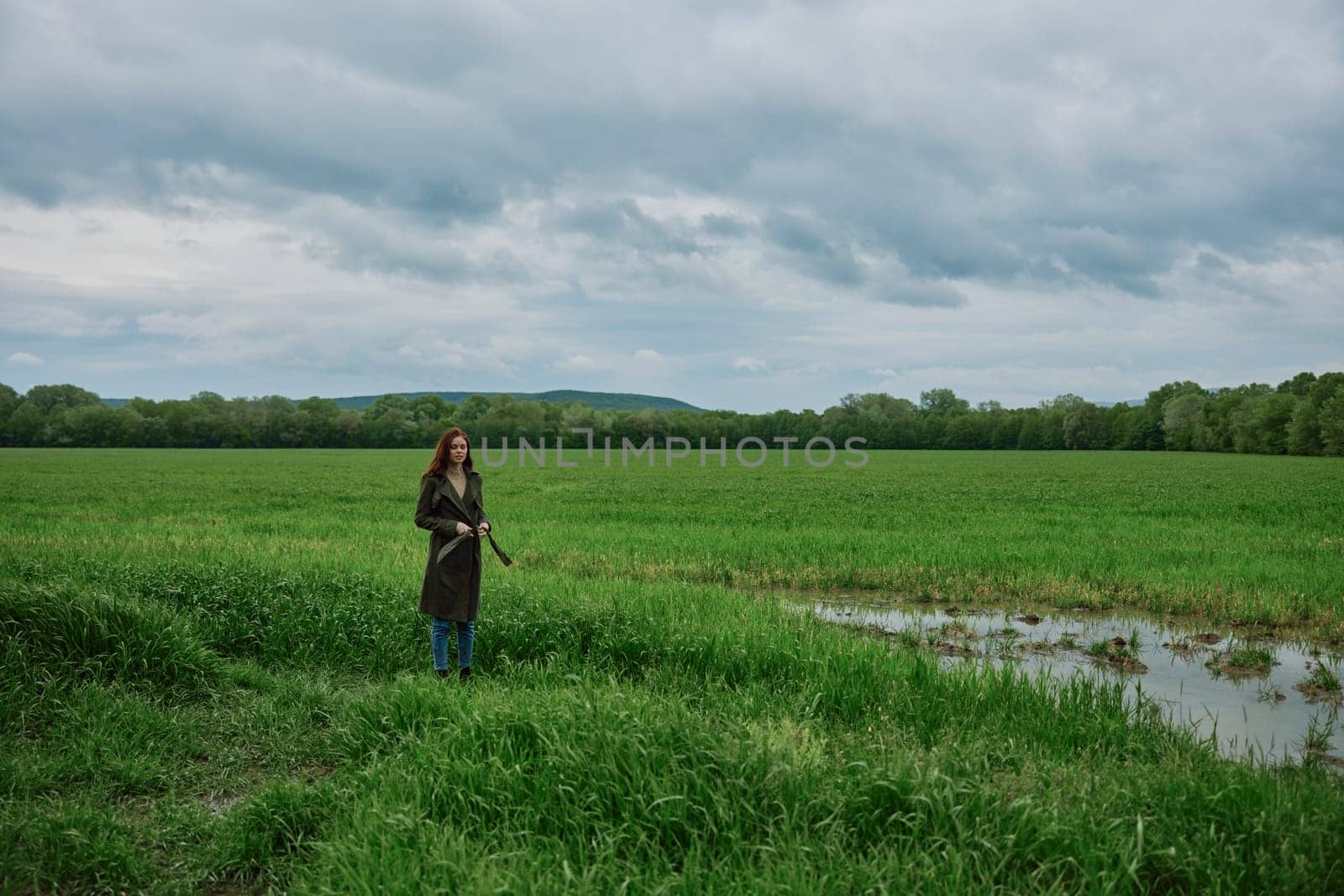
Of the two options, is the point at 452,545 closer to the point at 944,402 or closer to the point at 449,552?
the point at 449,552

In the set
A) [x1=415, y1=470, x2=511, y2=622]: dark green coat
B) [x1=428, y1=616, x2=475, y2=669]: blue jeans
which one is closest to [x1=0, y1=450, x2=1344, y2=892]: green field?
[x1=428, y1=616, x2=475, y2=669]: blue jeans

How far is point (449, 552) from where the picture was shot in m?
7.43

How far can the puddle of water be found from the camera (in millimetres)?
7031

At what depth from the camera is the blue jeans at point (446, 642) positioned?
7.51 m

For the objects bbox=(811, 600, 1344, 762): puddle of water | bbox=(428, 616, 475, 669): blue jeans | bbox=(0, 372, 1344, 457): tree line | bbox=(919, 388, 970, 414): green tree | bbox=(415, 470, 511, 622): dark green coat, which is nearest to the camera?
bbox=(811, 600, 1344, 762): puddle of water

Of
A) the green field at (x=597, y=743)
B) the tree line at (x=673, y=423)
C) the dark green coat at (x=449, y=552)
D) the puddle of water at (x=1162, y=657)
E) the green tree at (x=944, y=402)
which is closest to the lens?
the green field at (x=597, y=743)

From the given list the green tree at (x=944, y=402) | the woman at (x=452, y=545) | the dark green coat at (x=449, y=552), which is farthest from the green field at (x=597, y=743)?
the green tree at (x=944, y=402)

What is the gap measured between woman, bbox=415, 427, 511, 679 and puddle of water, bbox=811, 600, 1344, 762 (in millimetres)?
5124

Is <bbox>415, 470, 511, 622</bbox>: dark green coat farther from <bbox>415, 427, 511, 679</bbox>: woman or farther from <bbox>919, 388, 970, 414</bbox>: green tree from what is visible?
<bbox>919, 388, 970, 414</bbox>: green tree

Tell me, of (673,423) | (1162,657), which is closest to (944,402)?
(673,423)

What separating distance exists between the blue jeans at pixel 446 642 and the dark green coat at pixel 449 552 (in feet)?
0.61

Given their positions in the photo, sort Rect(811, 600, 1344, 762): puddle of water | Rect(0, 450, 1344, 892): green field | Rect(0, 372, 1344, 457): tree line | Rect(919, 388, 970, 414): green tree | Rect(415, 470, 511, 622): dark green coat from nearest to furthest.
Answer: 1. Rect(0, 450, 1344, 892): green field
2. Rect(811, 600, 1344, 762): puddle of water
3. Rect(415, 470, 511, 622): dark green coat
4. Rect(0, 372, 1344, 457): tree line
5. Rect(919, 388, 970, 414): green tree

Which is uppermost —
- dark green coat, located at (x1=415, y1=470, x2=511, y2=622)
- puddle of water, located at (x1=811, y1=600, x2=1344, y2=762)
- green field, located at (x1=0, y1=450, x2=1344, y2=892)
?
dark green coat, located at (x1=415, y1=470, x2=511, y2=622)

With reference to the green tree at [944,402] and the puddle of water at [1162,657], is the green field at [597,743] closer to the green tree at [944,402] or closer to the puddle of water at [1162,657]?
the puddle of water at [1162,657]
